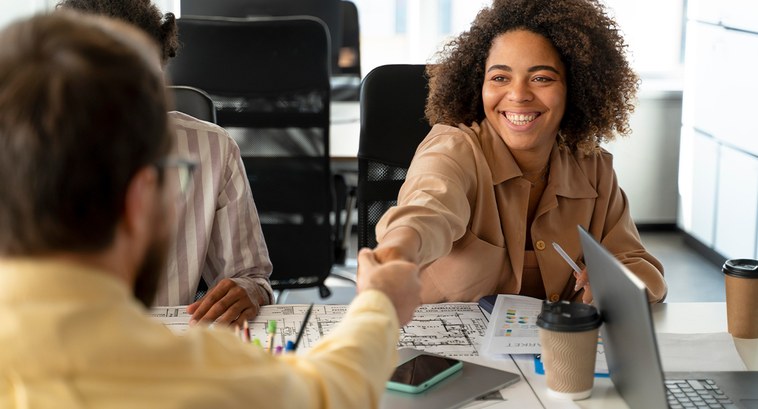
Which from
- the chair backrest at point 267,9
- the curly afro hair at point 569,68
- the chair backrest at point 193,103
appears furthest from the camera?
the chair backrest at point 267,9

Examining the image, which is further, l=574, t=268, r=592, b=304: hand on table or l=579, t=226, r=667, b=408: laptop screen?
Result: l=574, t=268, r=592, b=304: hand on table

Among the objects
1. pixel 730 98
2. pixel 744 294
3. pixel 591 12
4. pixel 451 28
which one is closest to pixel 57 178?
pixel 744 294

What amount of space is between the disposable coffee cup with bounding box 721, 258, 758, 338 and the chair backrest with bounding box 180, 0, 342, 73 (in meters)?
2.87

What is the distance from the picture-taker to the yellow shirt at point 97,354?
0.73m

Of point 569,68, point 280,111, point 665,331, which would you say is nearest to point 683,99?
point 280,111

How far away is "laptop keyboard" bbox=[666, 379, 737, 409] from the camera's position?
4.45 feet

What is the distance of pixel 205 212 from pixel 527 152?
2.23ft

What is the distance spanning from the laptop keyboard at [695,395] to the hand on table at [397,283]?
0.38 m

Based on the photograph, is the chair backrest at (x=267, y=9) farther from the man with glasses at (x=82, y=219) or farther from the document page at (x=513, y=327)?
the man with glasses at (x=82, y=219)

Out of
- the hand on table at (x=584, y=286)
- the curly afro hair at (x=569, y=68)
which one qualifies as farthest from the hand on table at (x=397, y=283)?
the curly afro hair at (x=569, y=68)

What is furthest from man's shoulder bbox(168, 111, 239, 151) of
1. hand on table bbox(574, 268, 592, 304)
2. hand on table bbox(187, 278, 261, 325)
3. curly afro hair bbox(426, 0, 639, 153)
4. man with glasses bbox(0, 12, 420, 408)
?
man with glasses bbox(0, 12, 420, 408)

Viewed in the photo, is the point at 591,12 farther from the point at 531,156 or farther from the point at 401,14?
the point at 401,14

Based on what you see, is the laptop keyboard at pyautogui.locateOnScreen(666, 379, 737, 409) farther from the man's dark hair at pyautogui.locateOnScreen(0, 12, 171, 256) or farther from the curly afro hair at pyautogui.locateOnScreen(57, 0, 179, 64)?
the curly afro hair at pyautogui.locateOnScreen(57, 0, 179, 64)

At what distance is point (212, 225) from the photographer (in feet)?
6.38
